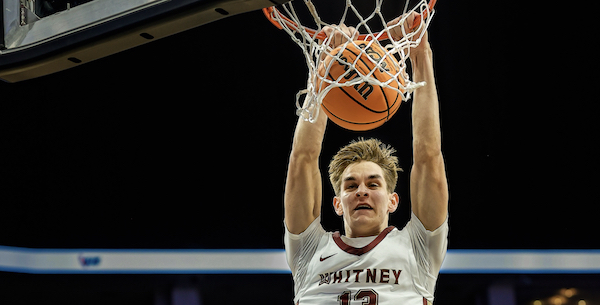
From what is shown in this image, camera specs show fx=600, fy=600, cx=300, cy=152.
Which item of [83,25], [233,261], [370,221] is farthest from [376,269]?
[233,261]

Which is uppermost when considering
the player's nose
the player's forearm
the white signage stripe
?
the player's forearm

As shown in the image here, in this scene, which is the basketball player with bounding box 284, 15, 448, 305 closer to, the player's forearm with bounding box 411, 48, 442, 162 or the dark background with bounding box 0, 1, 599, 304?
the player's forearm with bounding box 411, 48, 442, 162

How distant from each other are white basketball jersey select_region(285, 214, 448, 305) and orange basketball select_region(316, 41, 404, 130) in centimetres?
49

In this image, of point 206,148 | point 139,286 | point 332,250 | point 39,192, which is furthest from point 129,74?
point 332,250

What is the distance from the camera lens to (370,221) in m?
2.59

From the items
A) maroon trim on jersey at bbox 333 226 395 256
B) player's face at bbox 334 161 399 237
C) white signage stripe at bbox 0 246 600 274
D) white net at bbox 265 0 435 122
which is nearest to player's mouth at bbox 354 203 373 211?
player's face at bbox 334 161 399 237

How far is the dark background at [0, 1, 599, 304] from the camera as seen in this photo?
5070mm

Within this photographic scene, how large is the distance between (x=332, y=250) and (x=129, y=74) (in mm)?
3438

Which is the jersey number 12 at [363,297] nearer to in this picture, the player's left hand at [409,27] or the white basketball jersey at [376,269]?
the white basketball jersey at [376,269]

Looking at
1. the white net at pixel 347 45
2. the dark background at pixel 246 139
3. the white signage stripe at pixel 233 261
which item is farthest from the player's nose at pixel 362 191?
the white signage stripe at pixel 233 261

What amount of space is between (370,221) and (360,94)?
22.4 inches

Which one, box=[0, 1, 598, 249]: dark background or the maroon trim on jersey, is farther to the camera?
box=[0, 1, 598, 249]: dark background

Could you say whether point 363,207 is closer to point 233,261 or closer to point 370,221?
point 370,221

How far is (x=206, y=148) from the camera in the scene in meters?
5.68
